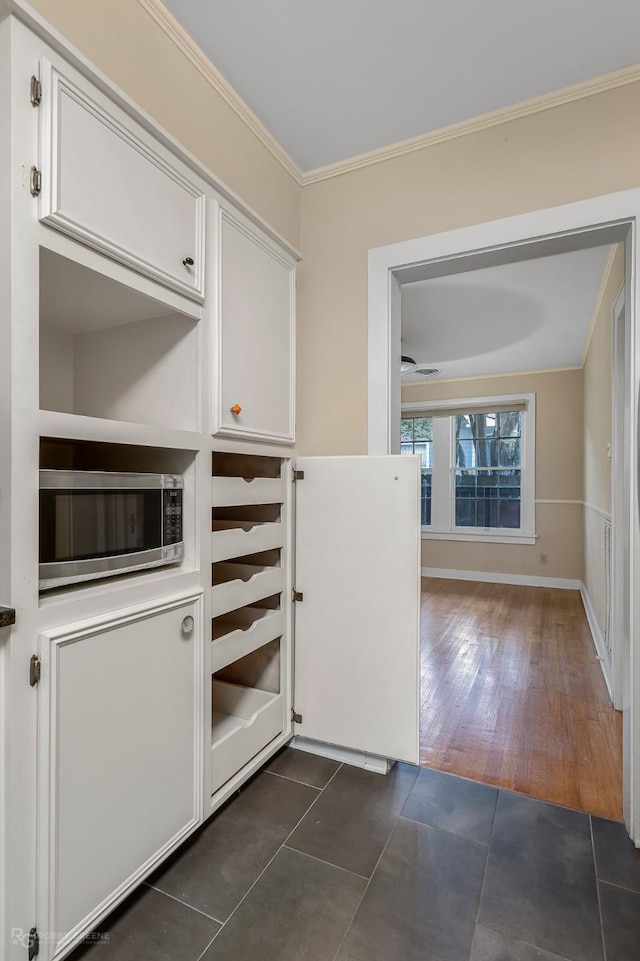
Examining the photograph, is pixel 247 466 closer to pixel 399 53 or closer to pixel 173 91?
pixel 173 91

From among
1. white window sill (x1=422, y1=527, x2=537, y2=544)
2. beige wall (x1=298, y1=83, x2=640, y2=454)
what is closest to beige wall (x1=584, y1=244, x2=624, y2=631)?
beige wall (x1=298, y1=83, x2=640, y2=454)

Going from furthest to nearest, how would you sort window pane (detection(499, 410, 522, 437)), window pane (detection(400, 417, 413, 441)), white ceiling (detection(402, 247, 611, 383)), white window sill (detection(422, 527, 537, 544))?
window pane (detection(400, 417, 413, 441)), window pane (detection(499, 410, 522, 437)), white window sill (detection(422, 527, 537, 544)), white ceiling (detection(402, 247, 611, 383))

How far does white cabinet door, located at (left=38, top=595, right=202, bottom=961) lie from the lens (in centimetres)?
103

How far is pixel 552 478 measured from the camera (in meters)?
5.61

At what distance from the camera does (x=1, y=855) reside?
0.95m

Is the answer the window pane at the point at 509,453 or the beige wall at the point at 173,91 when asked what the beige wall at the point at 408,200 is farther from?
the window pane at the point at 509,453

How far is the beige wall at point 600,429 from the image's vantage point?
303cm

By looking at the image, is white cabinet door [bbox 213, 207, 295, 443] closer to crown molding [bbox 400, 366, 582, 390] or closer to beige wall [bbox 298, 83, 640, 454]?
beige wall [bbox 298, 83, 640, 454]

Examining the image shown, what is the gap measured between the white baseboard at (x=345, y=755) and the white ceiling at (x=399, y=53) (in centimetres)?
244

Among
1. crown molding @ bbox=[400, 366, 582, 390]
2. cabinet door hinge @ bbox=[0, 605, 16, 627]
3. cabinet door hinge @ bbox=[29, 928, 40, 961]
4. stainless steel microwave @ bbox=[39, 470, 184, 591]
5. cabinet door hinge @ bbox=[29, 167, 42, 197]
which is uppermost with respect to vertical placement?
crown molding @ bbox=[400, 366, 582, 390]

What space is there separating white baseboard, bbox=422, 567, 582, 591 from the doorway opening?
3.74m

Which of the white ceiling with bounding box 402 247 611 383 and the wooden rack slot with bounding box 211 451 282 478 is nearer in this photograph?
the wooden rack slot with bounding box 211 451 282 478

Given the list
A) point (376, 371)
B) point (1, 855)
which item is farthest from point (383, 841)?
point (376, 371)

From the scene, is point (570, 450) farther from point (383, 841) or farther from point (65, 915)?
point (65, 915)
